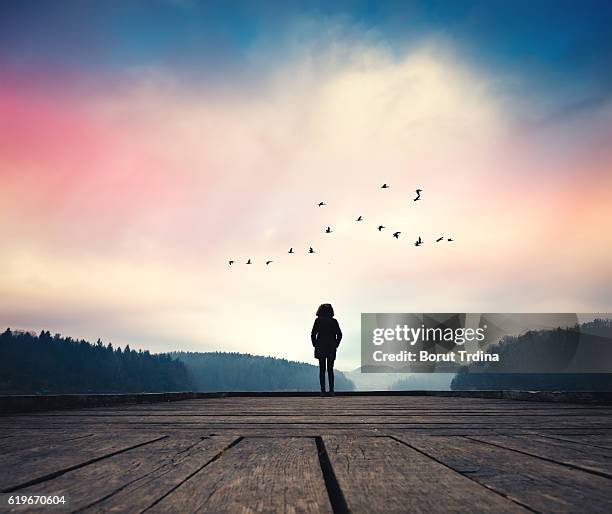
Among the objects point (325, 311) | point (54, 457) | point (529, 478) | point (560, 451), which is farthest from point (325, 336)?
point (529, 478)

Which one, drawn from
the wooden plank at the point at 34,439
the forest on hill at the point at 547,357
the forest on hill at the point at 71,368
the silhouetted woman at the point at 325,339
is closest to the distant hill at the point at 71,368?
the forest on hill at the point at 71,368

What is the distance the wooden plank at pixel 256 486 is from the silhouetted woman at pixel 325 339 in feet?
30.5

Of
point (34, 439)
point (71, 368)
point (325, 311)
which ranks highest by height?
point (325, 311)

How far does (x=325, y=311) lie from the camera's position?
11555mm

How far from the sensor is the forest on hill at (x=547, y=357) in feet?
481

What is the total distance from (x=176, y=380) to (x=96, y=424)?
7778 inches

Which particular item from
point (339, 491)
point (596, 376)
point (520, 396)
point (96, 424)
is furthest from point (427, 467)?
point (596, 376)

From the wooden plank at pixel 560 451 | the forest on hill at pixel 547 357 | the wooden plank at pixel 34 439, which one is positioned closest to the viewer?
the wooden plank at pixel 560 451

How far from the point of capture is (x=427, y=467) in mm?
1732

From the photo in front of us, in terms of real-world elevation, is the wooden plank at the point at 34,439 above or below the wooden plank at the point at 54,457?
below

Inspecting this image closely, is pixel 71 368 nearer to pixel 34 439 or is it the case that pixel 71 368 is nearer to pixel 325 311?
pixel 325 311

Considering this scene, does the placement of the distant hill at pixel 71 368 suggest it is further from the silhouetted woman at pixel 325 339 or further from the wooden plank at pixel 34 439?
the wooden plank at pixel 34 439

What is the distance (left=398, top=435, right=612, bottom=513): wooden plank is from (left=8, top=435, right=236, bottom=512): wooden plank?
99 centimetres

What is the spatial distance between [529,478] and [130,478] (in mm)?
1334
